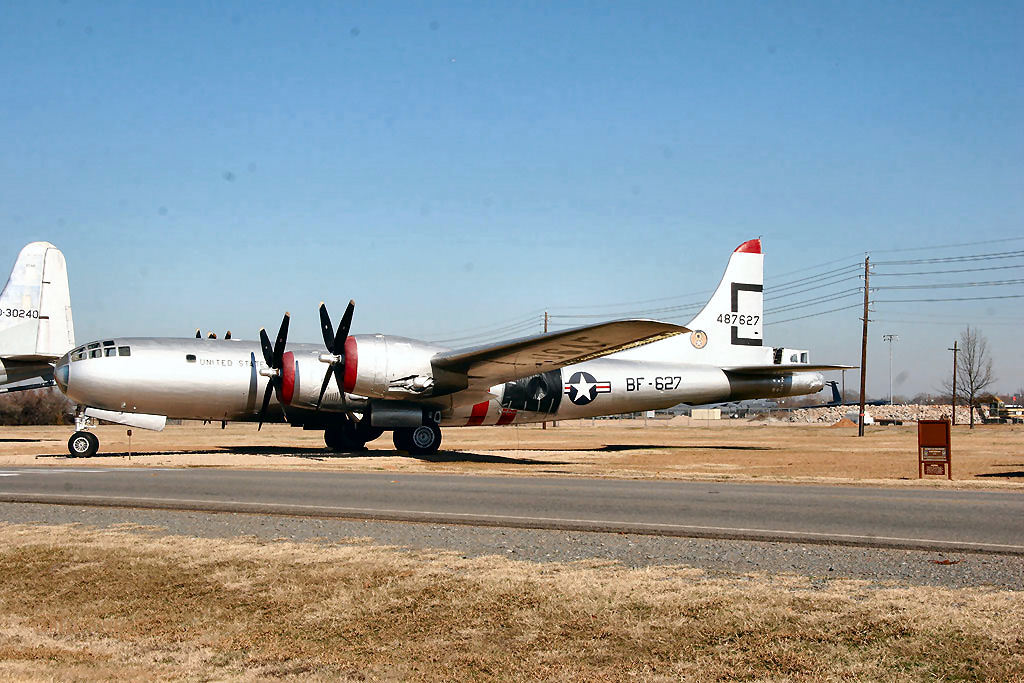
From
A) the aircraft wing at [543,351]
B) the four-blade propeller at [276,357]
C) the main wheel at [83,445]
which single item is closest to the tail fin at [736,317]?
the aircraft wing at [543,351]

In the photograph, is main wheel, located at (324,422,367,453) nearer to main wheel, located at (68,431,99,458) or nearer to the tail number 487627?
main wheel, located at (68,431,99,458)

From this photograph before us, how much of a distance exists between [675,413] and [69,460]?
147793 mm

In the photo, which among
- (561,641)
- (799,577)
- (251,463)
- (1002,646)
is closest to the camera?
(1002,646)

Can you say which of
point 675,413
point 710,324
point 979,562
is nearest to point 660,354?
point 710,324

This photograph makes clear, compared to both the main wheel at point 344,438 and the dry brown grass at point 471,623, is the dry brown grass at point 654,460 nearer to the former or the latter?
the main wheel at point 344,438

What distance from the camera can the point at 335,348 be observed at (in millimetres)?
28500

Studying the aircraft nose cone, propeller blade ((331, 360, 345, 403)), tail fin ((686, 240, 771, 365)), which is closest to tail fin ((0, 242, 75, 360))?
the aircraft nose cone

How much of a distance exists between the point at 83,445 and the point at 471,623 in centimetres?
Answer: 2604

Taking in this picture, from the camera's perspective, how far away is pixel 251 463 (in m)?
26.6

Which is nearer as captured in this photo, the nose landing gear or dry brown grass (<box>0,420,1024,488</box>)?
dry brown grass (<box>0,420,1024,488</box>)

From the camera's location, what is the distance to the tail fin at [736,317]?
36.0 meters

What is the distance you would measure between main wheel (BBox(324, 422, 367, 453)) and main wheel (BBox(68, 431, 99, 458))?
818 centimetres

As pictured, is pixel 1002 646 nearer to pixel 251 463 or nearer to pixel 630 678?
pixel 630 678

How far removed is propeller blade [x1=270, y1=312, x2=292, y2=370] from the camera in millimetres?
29234
